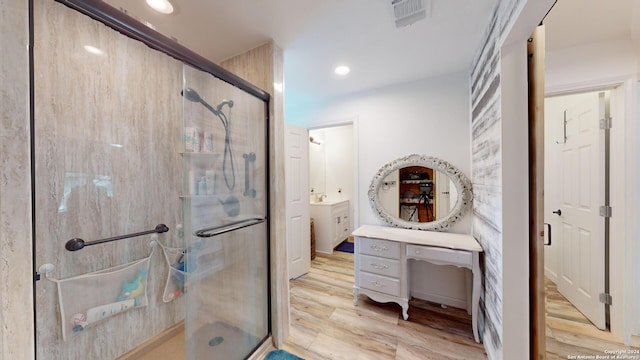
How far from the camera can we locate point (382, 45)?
5.71 ft

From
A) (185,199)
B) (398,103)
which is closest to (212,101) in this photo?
(185,199)

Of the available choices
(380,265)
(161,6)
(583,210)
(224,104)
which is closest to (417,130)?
(380,265)

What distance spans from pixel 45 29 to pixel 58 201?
981 mm

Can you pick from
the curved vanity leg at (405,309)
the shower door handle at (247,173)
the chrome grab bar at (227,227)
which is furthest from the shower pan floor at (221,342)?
the curved vanity leg at (405,309)

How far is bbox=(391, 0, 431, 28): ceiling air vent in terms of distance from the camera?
1.30 meters

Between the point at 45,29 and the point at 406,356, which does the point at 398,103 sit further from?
the point at 45,29

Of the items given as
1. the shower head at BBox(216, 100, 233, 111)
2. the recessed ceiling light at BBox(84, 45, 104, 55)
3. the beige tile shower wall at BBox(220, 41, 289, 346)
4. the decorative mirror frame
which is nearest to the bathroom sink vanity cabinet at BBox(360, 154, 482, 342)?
the decorative mirror frame

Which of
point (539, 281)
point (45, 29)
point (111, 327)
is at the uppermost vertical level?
point (45, 29)

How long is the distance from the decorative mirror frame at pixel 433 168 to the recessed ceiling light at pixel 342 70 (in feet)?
3.66

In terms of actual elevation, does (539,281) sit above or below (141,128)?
below

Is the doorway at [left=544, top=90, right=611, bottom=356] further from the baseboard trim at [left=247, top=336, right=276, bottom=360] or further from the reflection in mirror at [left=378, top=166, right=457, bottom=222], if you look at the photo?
the baseboard trim at [left=247, top=336, right=276, bottom=360]

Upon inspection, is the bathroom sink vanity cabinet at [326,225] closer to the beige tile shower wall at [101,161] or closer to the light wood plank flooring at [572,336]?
the beige tile shower wall at [101,161]

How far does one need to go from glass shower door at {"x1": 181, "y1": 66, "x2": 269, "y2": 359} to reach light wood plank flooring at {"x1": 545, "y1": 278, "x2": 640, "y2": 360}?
7.33 ft

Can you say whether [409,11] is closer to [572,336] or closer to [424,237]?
[424,237]
